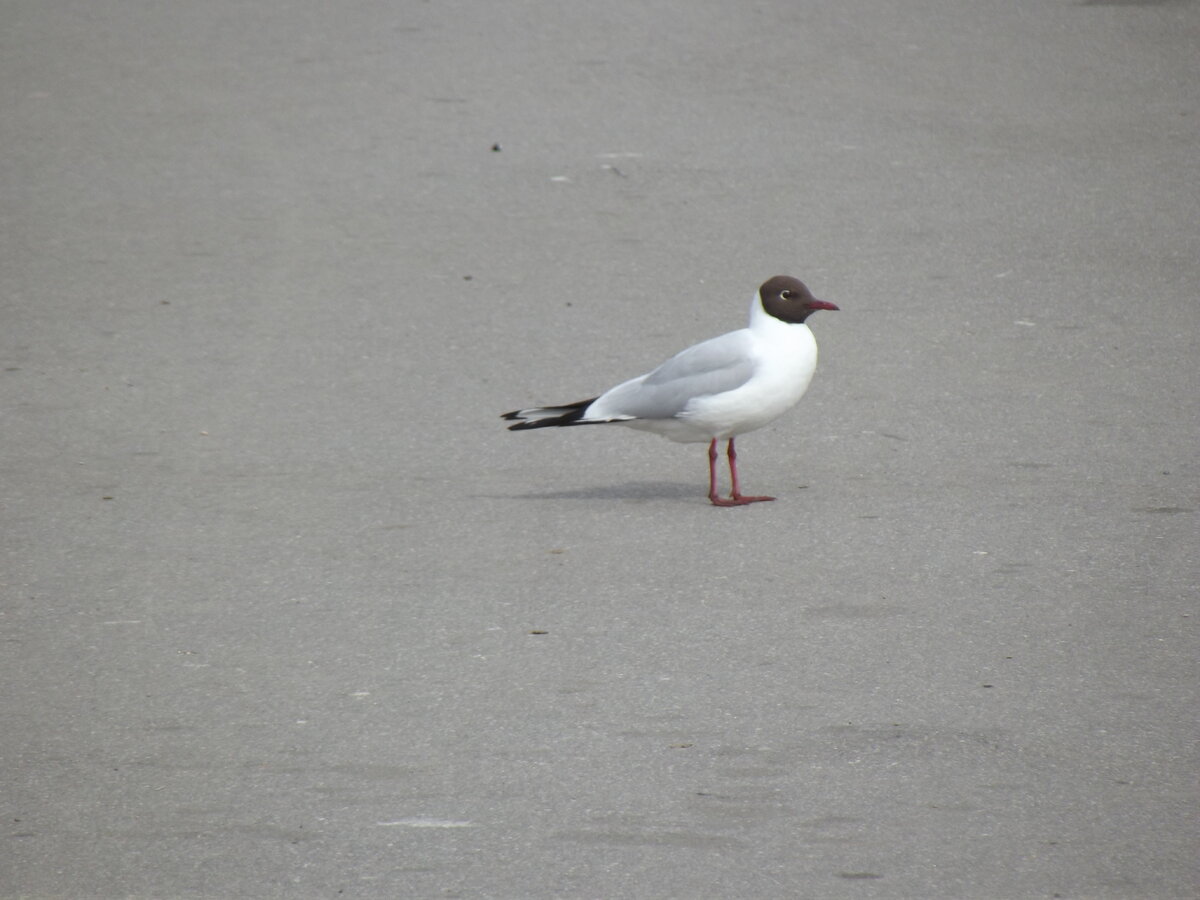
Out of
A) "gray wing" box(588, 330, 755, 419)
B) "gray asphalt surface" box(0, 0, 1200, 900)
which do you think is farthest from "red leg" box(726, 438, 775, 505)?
"gray wing" box(588, 330, 755, 419)

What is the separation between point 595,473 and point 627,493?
0.28 m

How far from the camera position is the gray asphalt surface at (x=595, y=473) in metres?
3.67

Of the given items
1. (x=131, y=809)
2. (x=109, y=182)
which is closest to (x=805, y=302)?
(x=131, y=809)

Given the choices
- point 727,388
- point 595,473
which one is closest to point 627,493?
point 595,473

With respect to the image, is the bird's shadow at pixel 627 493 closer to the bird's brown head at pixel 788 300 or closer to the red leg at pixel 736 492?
the red leg at pixel 736 492

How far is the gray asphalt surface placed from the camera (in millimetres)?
3668

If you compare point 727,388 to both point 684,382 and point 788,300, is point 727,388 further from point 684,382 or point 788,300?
point 788,300

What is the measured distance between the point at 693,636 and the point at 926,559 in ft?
3.39

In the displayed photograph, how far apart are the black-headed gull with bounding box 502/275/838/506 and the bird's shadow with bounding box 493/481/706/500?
0.13 meters

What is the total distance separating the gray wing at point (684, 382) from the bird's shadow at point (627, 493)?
298 millimetres

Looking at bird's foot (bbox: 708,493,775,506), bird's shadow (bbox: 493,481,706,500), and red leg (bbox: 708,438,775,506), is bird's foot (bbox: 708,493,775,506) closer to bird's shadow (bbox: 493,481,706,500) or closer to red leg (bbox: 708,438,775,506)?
red leg (bbox: 708,438,775,506)

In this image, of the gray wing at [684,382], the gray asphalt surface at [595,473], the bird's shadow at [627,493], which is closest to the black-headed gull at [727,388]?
the gray wing at [684,382]

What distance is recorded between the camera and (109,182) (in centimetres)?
1051

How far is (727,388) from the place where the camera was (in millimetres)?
6117
